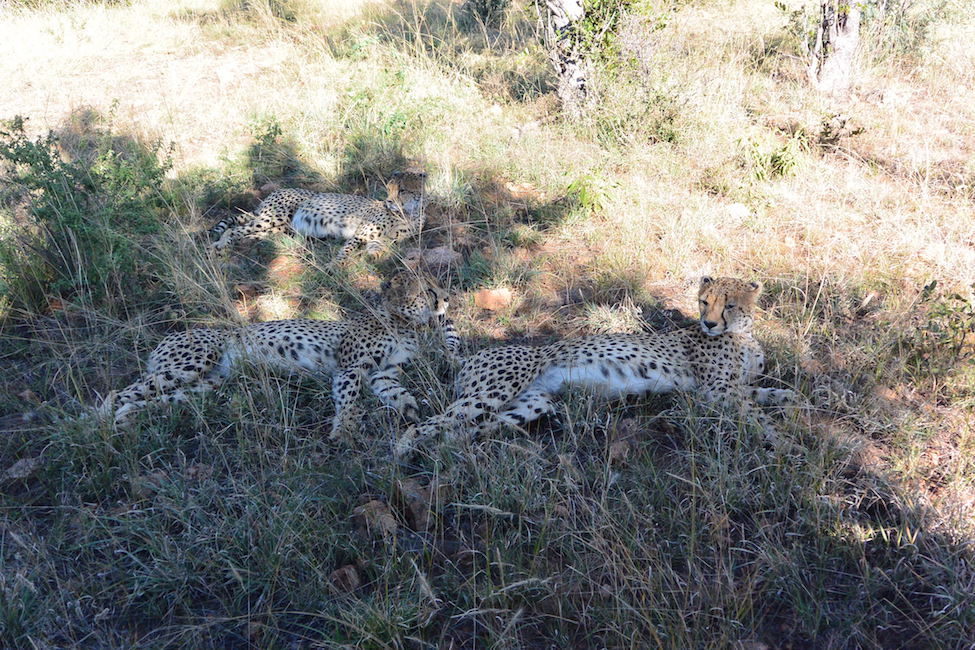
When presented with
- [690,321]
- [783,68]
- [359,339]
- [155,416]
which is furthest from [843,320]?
[783,68]

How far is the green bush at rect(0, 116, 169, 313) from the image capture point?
16.4ft

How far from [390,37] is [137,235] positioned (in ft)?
15.7

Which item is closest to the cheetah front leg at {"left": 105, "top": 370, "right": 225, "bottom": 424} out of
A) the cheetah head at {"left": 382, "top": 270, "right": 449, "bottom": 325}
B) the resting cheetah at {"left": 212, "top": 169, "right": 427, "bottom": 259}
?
the cheetah head at {"left": 382, "top": 270, "right": 449, "bottom": 325}

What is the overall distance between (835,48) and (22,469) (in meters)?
7.16

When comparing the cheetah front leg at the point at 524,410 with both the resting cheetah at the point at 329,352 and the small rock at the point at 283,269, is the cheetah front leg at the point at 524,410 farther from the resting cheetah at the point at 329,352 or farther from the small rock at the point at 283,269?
the small rock at the point at 283,269

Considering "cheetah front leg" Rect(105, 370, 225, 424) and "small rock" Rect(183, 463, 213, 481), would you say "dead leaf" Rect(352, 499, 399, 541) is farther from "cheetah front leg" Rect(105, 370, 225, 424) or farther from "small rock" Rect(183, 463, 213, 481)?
"cheetah front leg" Rect(105, 370, 225, 424)

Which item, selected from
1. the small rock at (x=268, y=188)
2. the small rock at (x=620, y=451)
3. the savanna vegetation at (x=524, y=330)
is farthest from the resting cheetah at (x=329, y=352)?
the small rock at (x=268, y=188)

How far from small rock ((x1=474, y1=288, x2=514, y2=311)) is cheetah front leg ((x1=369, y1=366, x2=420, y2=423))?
0.88 meters

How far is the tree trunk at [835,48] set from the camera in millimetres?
6859

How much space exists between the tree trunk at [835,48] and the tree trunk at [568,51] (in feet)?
7.16

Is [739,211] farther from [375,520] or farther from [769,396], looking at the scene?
[375,520]

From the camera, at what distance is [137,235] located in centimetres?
535

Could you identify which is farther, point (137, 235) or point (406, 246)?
point (406, 246)

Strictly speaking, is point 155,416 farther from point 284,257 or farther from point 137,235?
point 284,257
